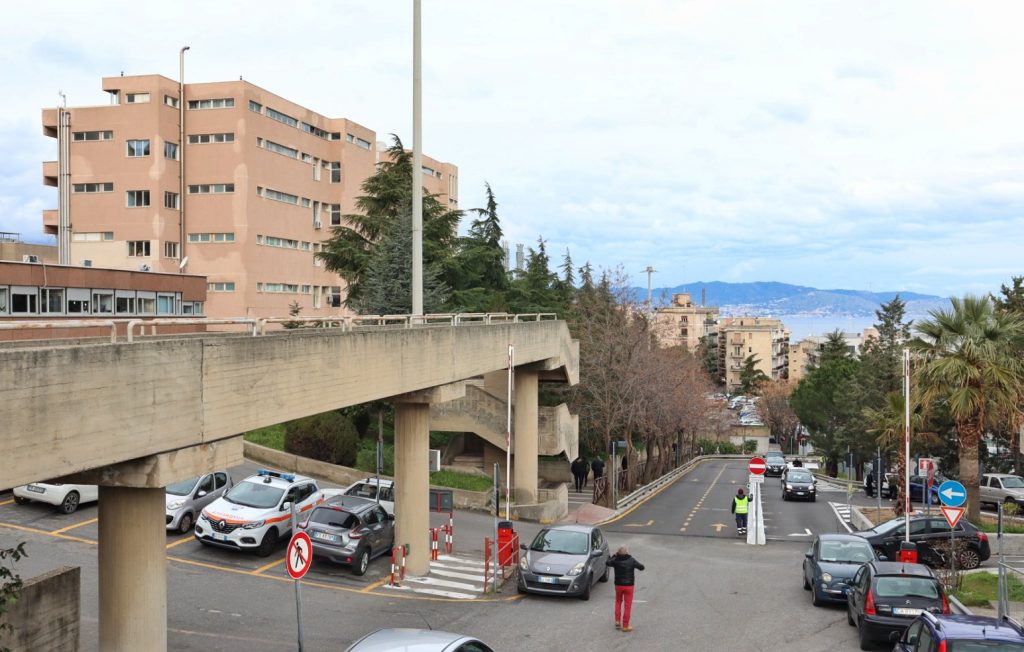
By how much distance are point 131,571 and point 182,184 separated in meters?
47.5

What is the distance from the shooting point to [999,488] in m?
35.7

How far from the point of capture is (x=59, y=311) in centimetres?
3150

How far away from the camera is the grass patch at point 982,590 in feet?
61.0

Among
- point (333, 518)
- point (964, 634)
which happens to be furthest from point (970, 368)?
point (333, 518)

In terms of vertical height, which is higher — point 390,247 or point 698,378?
point 390,247

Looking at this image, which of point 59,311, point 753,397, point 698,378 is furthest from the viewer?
point 753,397

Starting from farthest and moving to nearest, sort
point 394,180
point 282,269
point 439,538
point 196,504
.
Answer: point 282,269 < point 394,180 < point 439,538 < point 196,504

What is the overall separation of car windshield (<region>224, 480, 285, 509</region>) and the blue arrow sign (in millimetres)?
14716

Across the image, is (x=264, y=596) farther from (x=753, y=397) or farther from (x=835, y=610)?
(x=753, y=397)

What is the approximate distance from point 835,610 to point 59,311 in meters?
Answer: 25.8

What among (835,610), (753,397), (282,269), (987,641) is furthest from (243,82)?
(753,397)

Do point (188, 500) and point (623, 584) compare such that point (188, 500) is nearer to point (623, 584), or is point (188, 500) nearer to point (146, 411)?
point (623, 584)

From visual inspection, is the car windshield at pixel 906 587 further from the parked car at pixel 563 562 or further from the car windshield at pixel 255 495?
the car windshield at pixel 255 495

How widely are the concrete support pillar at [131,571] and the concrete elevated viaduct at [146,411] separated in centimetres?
1
